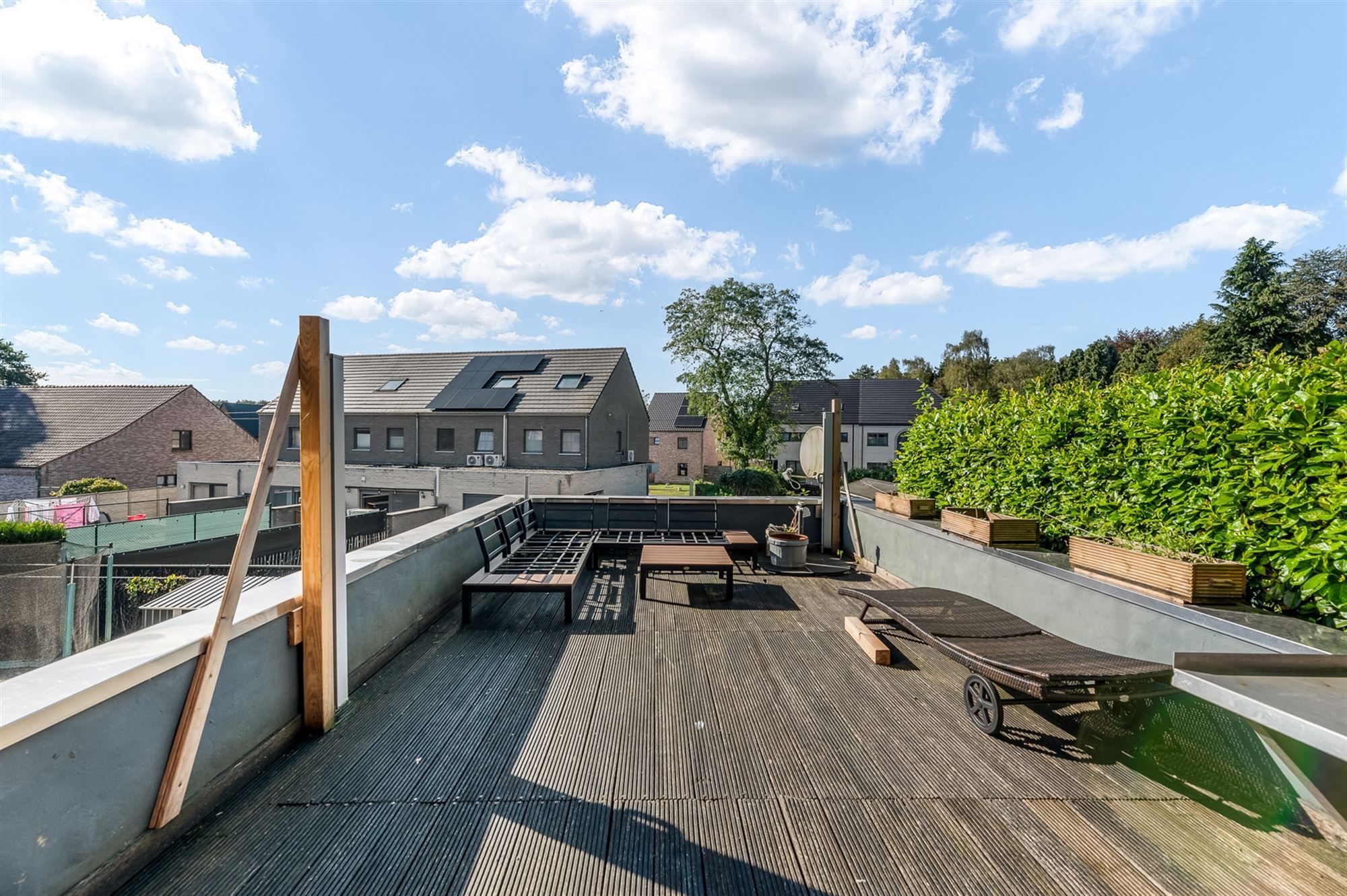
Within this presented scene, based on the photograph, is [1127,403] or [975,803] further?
[1127,403]

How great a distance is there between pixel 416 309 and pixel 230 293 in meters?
12.6

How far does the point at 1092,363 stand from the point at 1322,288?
41.4ft

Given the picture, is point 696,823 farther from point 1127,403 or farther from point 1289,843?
point 1127,403

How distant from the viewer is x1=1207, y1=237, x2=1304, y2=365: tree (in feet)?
92.5

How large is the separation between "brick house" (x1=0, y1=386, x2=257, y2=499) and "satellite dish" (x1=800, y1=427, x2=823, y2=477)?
33.7 metres

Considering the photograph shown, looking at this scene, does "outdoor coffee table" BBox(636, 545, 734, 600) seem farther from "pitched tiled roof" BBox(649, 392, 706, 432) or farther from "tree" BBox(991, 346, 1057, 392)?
"tree" BBox(991, 346, 1057, 392)

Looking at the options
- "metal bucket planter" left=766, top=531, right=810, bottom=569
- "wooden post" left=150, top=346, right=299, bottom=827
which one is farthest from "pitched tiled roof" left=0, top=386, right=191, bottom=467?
"wooden post" left=150, top=346, right=299, bottom=827

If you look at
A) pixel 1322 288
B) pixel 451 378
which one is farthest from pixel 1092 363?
pixel 451 378

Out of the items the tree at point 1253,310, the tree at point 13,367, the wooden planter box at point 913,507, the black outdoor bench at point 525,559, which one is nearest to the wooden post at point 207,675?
the black outdoor bench at point 525,559

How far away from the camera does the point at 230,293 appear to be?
21.9 feet

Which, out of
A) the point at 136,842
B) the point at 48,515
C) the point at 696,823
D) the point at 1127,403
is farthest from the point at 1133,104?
the point at 48,515

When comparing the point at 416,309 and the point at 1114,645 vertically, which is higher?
the point at 416,309

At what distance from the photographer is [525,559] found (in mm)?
6387

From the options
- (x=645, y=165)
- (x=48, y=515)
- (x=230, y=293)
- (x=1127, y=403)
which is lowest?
(x=48, y=515)
